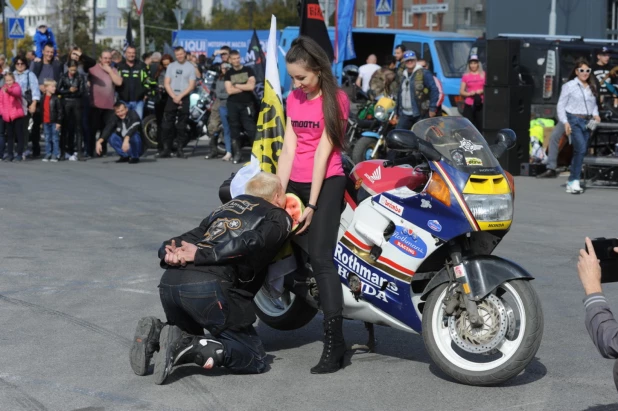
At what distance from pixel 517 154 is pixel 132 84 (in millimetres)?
7067

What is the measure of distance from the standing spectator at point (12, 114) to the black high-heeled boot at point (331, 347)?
13.9m

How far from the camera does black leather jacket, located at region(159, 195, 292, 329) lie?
5945 mm

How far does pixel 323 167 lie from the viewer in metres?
6.25

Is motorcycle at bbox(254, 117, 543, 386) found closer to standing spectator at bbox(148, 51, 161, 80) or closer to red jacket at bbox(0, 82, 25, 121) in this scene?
red jacket at bbox(0, 82, 25, 121)

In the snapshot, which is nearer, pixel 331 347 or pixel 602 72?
pixel 331 347

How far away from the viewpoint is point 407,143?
230 inches

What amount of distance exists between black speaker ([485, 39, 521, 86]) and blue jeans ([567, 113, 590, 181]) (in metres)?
2.74

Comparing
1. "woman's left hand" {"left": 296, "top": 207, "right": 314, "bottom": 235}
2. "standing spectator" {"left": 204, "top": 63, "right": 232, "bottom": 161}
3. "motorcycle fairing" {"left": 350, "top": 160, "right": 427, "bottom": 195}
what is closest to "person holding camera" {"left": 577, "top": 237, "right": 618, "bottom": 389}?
"motorcycle fairing" {"left": 350, "top": 160, "right": 427, "bottom": 195}

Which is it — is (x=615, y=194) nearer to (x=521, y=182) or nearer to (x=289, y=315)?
(x=521, y=182)

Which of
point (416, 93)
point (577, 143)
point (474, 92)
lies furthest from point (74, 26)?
point (577, 143)

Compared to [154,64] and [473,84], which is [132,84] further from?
[473,84]

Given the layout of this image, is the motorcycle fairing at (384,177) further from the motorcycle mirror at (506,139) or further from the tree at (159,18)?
the tree at (159,18)

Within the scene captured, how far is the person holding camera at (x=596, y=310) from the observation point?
4180mm

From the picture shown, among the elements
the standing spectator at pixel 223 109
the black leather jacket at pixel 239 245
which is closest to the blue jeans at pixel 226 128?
the standing spectator at pixel 223 109
